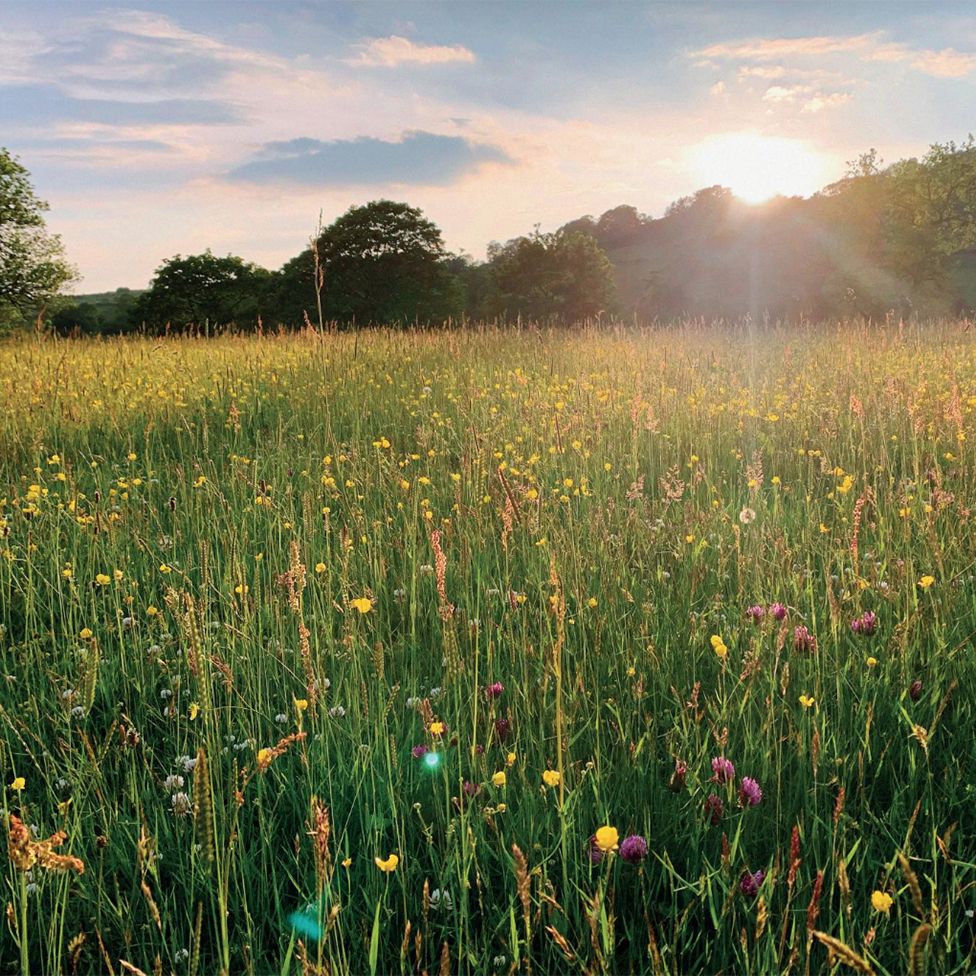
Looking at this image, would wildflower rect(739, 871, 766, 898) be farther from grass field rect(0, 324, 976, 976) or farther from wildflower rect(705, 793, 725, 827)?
wildflower rect(705, 793, 725, 827)

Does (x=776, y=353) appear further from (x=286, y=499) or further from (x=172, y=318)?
(x=172, y=318)

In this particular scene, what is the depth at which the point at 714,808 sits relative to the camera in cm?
154

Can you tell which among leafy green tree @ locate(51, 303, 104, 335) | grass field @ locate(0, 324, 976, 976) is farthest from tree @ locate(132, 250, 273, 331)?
grass field @ locate(0, 324, 976, 976)

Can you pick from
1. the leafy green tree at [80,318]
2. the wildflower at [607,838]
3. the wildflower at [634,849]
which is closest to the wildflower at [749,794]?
the wildflower at [634,849]

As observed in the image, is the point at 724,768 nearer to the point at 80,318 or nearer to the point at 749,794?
the point at 749,794

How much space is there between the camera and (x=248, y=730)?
6.82ft

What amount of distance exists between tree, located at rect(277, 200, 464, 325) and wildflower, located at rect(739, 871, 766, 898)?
101ft

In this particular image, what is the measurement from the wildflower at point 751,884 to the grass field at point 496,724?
11 mm

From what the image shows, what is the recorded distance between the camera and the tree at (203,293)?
3216 cm

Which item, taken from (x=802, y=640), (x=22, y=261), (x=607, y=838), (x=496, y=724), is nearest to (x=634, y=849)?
(x=607, y=838)

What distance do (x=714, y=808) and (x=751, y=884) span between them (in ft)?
0.53

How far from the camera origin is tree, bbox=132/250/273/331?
32156 mm

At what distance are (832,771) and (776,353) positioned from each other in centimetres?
812

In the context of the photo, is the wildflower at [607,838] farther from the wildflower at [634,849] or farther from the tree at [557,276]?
the tree at [557,276]
